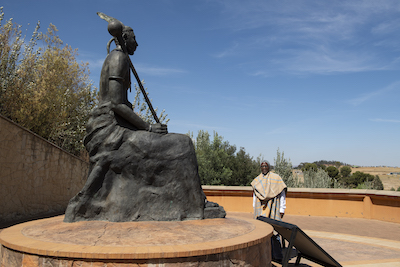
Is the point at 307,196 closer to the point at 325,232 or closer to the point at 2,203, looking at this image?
the point at 325,232

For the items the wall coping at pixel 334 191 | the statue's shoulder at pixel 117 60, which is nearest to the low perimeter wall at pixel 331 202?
the wall coping at pixel 334 191

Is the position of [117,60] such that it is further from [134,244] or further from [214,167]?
[214,167]

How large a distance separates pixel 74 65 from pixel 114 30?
14794 millimetres

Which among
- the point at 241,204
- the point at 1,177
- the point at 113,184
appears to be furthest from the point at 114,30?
the point at 241,204

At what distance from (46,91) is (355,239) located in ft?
46.6

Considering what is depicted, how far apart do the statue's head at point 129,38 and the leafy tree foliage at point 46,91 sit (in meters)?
9.03

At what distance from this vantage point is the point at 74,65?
18.9 meters

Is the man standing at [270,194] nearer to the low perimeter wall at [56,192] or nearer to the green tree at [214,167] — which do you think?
the low perimeter wall at [56,192]

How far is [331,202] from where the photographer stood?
11.5 metres

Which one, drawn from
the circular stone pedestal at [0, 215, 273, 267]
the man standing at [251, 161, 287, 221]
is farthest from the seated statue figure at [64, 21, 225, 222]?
the man standing at [251, 161, 287, 221]

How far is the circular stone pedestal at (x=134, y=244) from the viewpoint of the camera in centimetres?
328

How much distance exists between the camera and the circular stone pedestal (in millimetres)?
3275

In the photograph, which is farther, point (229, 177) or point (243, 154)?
point (243, 154)

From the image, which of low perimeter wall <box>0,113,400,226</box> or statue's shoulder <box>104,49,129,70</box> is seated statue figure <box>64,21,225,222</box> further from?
low perimeter wall <box>0,113,400,226</box>
